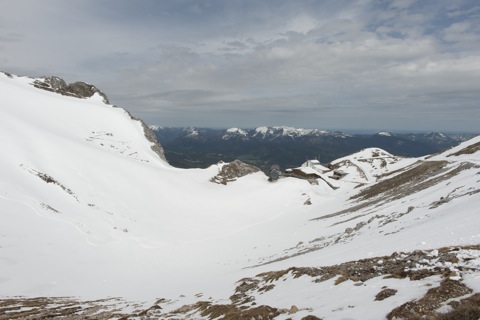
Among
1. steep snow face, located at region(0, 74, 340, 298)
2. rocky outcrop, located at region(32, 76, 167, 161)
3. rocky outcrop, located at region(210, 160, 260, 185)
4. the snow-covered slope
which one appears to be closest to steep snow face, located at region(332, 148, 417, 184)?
the snow-covered slope

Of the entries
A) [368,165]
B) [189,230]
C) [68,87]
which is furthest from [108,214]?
[368,165]

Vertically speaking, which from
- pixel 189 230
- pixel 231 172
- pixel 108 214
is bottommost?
pixel 189 230

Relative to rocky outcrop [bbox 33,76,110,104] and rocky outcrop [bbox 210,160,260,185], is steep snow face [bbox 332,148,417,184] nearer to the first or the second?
rocky outcrop [bbox 210,160,260,185]

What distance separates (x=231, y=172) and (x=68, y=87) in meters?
74.1

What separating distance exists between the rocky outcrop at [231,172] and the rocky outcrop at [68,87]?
62.8 meters

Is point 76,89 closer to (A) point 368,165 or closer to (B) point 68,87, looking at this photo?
(B) point 68,87

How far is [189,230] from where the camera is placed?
206ft

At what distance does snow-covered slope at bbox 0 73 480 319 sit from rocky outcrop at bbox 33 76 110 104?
19777mm

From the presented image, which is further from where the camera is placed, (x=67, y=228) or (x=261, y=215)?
(x=261, y=215)

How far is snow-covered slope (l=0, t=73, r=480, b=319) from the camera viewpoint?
56.7ft

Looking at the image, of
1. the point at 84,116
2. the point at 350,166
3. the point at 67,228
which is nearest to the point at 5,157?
the point at 67,228

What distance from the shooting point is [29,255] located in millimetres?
36375

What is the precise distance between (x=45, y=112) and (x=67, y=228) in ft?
183

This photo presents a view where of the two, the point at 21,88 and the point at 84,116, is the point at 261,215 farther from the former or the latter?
the point at 21,88
